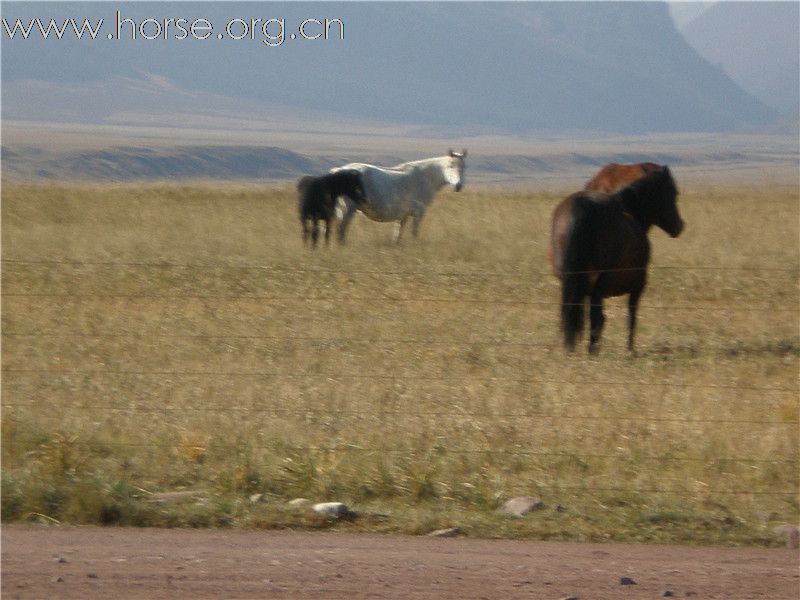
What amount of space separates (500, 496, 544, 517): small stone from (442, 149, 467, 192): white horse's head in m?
11.9

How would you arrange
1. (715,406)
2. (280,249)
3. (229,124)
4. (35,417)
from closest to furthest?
(35,417), (715,406), (280,249), (229,124)

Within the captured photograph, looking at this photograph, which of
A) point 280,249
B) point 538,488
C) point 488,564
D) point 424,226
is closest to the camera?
point 488,564

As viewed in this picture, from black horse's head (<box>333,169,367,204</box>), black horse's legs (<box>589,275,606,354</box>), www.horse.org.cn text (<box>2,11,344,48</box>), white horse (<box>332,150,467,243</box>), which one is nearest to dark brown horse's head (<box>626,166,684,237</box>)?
black horse's legs (<box>589,275,606,354</box>)

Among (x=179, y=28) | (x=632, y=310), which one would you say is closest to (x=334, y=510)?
(x=632, y=310)

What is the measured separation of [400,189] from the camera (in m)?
16.6

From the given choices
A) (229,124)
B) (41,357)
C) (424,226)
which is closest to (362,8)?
(229,124)

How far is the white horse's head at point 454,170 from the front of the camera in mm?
17078

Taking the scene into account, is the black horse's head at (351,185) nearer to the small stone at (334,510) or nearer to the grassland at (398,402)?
the grassland at (398,402)

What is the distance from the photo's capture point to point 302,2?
91.3m

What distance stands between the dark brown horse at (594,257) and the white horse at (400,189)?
282 inches

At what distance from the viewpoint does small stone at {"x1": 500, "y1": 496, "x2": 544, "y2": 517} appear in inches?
208

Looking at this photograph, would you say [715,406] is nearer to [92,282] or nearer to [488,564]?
[488,564]

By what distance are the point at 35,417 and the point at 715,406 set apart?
430cm

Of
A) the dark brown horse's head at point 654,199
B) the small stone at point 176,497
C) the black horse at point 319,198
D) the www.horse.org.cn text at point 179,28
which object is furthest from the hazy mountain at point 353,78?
A: the small stone at point 176,497
